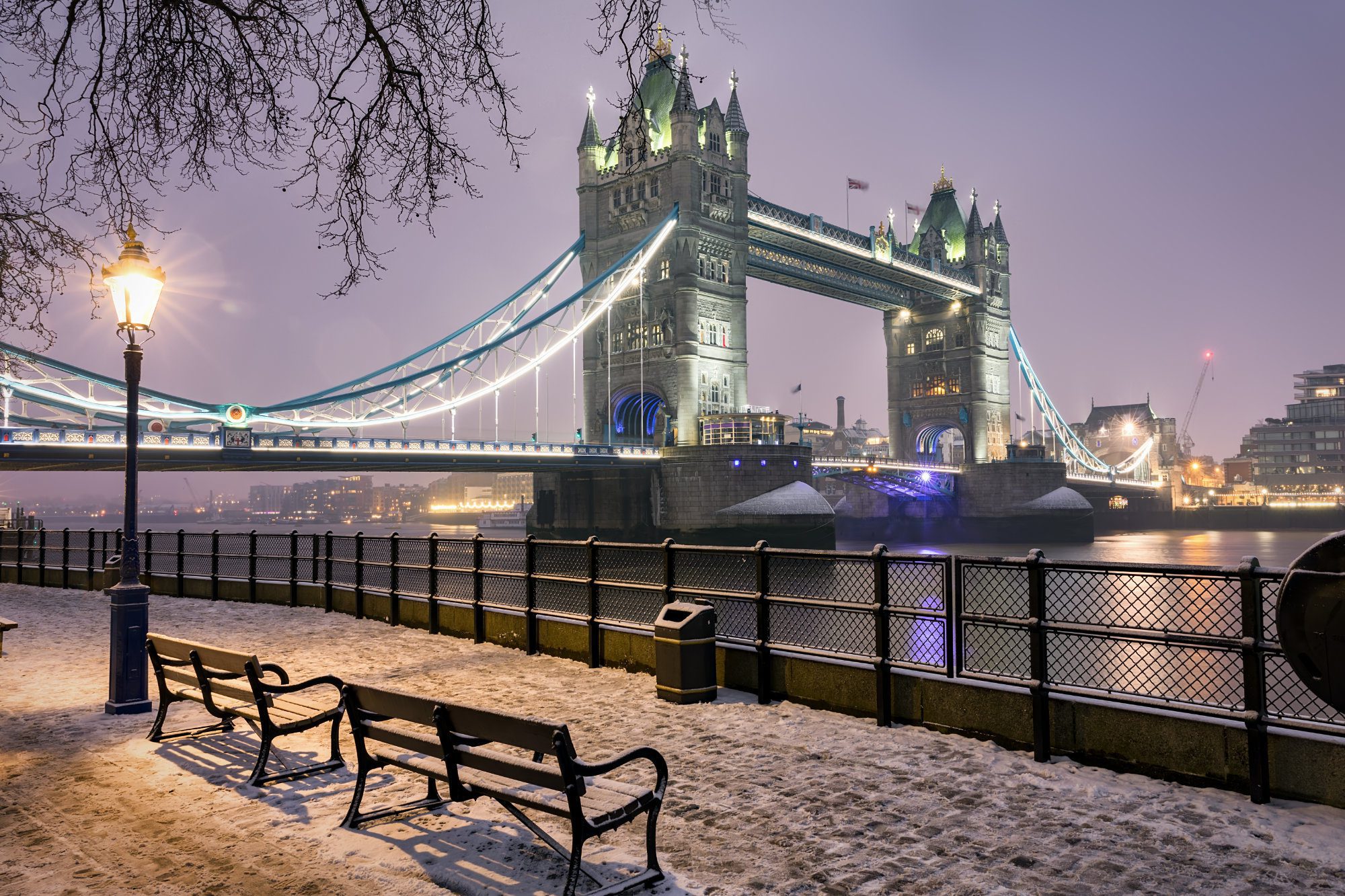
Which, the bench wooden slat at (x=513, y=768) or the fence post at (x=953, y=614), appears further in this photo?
the fence post at (x=953, y=614)

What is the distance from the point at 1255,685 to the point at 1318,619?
1360 mm

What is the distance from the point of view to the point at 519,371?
65500 millimetres

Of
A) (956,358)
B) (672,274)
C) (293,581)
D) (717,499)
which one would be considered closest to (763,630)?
(293,581)

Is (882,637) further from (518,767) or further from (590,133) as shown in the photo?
(590,133)

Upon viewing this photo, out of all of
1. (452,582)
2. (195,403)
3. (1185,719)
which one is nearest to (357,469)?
(195,403)

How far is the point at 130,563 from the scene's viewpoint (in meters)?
7.97

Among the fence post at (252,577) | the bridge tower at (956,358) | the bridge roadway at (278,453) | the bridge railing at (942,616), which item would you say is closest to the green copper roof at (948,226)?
the bridge tower at (956,358)

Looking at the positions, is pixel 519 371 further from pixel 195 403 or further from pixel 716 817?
pixel 716 817

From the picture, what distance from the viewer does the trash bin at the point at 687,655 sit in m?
8.15

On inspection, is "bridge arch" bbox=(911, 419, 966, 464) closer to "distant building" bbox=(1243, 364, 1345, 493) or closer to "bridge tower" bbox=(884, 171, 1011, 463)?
"bridge tower" bbox=(884, 171, 1011, 463)

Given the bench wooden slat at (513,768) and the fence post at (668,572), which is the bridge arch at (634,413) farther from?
the bench wooden slat at (513,768)

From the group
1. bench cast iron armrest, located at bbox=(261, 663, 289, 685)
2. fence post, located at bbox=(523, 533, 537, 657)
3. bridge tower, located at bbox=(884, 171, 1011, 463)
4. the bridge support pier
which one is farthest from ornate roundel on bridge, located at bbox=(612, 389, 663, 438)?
bench cast iron armrest, located at bbox=(261, 663, 289, 685)

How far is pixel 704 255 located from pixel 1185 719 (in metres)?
57.9

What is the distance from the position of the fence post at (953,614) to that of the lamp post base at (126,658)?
257 inches
